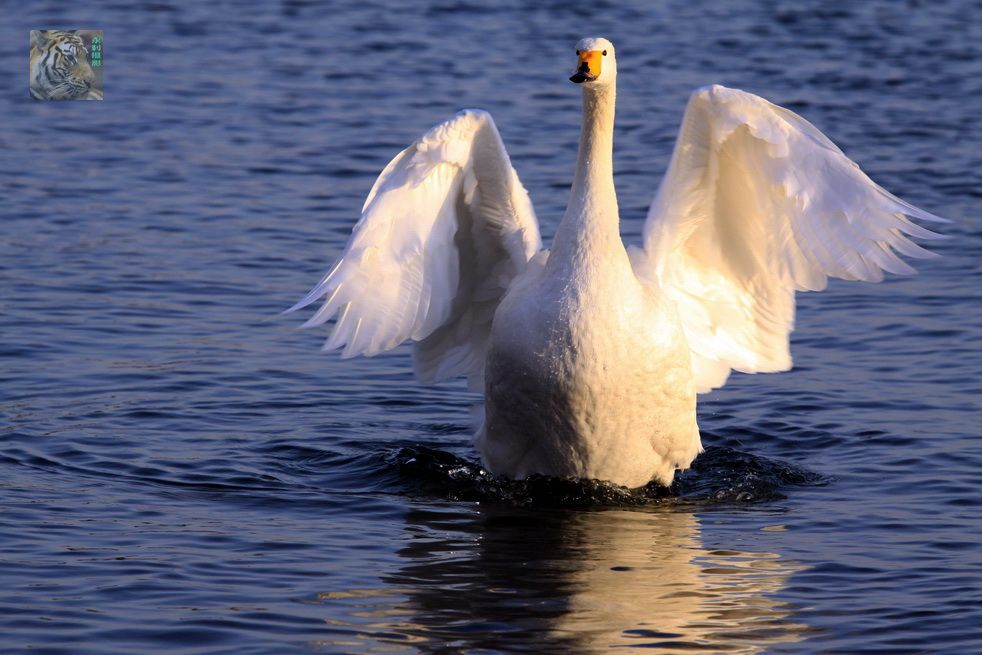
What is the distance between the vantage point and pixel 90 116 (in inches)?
737

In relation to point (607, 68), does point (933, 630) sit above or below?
below

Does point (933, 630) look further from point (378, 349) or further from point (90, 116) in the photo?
point (90, 116)

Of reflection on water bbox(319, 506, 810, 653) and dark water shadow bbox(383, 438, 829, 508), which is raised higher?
dark water shadow bbox(383, 438, 829, 508)

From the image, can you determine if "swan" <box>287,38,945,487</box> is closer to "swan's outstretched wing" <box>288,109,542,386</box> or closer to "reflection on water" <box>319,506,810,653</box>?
"swan's outstretched wing" <box>288,109,542,386</box>

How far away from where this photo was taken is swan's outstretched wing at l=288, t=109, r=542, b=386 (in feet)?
28.8

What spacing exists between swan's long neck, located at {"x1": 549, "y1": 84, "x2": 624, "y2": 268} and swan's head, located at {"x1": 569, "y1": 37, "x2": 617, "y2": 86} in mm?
77

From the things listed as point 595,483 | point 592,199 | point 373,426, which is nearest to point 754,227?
point 592,199

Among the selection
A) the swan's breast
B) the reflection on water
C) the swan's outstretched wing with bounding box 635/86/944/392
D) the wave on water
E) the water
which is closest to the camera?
the reflection on water

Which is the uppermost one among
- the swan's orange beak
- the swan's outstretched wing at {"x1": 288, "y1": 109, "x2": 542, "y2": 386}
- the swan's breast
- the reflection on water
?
the swan's orange beak

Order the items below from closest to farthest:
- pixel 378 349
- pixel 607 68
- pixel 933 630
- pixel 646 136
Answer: pixel 933 630 → pixel 607 68 → pixel 378 349 → pixel 646 136

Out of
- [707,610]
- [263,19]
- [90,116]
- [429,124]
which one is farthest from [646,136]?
[707,610]

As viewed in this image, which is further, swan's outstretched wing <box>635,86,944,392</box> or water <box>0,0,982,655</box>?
swan's outstretched wing <box>635,86,944,392</box>

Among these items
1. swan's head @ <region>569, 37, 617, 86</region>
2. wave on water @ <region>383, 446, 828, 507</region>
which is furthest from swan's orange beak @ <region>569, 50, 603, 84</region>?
wave on water @ <region>383, 446, 828, 507</region>

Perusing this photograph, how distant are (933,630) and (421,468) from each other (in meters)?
3.41
